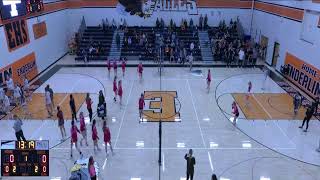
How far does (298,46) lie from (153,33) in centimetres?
1406

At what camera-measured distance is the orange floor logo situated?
1597 centimetres

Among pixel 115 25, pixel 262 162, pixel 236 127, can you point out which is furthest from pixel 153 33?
pixel 262 162

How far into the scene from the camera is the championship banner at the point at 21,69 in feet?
60.0

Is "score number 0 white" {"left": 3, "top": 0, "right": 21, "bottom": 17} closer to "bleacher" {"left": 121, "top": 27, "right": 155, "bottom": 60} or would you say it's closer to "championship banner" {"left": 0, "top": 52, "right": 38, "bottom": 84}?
"championship banner" {"left": 0, "top": 52, "right": 38, "bottom": 84}

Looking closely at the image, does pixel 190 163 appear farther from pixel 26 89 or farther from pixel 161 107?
pixel 26 89

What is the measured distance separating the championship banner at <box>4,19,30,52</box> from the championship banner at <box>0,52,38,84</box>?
101cm

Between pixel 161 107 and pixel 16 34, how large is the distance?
10754mm

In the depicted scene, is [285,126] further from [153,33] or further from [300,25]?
[153,33]

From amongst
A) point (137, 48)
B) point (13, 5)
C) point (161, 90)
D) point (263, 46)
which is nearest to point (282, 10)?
point (263, 46)

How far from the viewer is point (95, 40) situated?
30.2 metres
